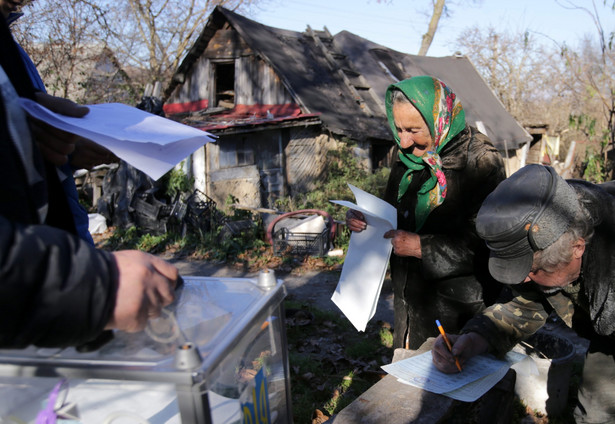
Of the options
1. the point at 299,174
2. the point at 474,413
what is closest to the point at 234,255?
the point at 299,174

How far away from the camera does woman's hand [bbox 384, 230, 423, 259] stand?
274cm

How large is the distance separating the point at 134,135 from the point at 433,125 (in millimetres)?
1970

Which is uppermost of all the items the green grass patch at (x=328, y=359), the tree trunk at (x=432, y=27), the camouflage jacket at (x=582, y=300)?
the tree trunk at (x=432, y=27)

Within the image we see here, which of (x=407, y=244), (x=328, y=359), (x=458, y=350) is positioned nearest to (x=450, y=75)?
(x=328, y=359)

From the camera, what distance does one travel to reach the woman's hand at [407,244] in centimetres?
274

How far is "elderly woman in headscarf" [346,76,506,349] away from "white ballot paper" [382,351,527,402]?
590 millimetres

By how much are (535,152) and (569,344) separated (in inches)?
781

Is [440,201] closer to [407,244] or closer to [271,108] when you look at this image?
[407,244]

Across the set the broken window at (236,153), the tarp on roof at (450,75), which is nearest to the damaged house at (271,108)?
the broken window at (236,153)

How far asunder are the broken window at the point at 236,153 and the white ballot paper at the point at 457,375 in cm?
1249

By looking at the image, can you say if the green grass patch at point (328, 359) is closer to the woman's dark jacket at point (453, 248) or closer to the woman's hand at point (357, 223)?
the woman's dark jacket at point (453, 248)

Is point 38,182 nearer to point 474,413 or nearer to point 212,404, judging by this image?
point 212,404

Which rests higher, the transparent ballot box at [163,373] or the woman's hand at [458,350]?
the transparent ballot box at [163,373]

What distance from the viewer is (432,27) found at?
23.2 m
